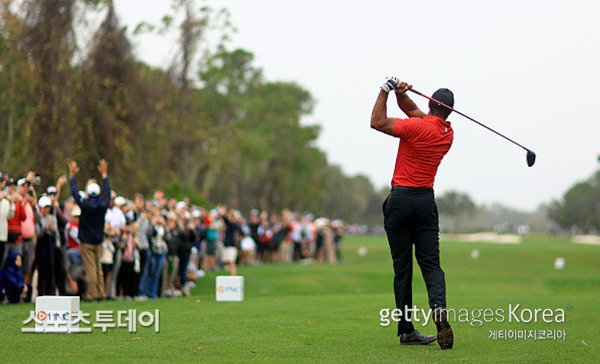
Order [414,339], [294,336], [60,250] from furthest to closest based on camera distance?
[60,250] → [294,336] → [414,339]

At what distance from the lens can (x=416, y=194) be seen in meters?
11.3

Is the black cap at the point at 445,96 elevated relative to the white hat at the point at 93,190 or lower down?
elevated

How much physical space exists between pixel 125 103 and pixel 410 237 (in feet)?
111

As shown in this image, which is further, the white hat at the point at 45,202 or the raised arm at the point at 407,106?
the white hat at the point at 45,202

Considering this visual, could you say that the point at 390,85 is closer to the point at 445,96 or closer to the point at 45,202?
the point at 445,96

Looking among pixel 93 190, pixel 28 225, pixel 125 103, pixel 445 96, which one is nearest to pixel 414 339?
pixel 445 96

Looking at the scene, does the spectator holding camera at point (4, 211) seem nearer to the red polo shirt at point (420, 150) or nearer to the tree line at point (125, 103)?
the red polo shirt at point (420, 150)

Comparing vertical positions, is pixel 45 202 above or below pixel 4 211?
above

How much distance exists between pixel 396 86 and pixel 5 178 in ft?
30.3

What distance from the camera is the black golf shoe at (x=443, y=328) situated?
1080 centimetres

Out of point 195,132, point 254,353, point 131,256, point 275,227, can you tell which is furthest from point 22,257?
point 195,132

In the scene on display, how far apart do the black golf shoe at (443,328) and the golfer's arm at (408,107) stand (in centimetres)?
221

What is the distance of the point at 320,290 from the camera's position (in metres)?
28.7

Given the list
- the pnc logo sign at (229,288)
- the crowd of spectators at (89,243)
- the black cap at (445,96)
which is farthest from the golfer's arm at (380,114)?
the pnc logo sign at (229,288)
